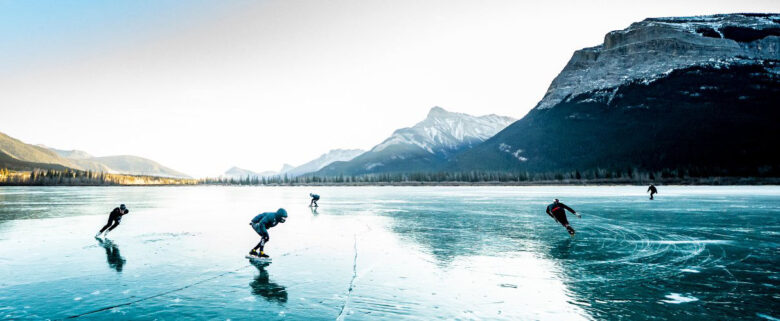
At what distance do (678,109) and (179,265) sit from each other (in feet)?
663

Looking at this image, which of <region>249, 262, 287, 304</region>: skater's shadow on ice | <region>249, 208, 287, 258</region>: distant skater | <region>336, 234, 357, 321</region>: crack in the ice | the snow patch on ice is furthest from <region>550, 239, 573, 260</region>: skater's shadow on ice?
<region>249, 208, 287, 258</region>: distant skater

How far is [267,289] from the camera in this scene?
8.42 metres

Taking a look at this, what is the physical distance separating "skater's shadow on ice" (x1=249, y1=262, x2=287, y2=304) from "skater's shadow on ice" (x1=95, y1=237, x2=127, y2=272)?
404cm

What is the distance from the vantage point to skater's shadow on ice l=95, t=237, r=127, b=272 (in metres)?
10.8

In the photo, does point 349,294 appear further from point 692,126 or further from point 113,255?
point 692,126

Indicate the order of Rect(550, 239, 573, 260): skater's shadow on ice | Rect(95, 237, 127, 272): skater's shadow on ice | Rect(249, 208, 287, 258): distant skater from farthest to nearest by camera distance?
Rect(249, 208, 287, 258): distant skater
Rect(550, 239, 573, 260): skater's shadow on ice
Rect(95, 237, 127, 272): skater's shadow on ice

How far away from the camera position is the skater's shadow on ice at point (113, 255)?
1082 cm

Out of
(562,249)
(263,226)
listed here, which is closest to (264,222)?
(263,226)

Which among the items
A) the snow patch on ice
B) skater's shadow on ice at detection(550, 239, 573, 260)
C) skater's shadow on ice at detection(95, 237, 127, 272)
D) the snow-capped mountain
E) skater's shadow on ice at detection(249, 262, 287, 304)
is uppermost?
the snow-capped mountain

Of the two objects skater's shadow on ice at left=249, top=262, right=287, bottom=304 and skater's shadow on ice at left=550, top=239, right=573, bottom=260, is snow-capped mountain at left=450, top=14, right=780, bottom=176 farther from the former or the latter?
skater's shadow on ice at left=249, top=262, right=287, bottom=304

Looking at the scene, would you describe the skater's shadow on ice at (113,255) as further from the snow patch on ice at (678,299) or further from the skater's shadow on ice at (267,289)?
the snow patch on ice at (678,299)

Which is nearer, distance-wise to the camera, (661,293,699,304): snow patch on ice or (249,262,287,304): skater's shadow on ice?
(661,293,699,304): snow patch on ice

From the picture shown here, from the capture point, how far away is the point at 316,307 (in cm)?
714

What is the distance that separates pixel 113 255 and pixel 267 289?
283 inches
